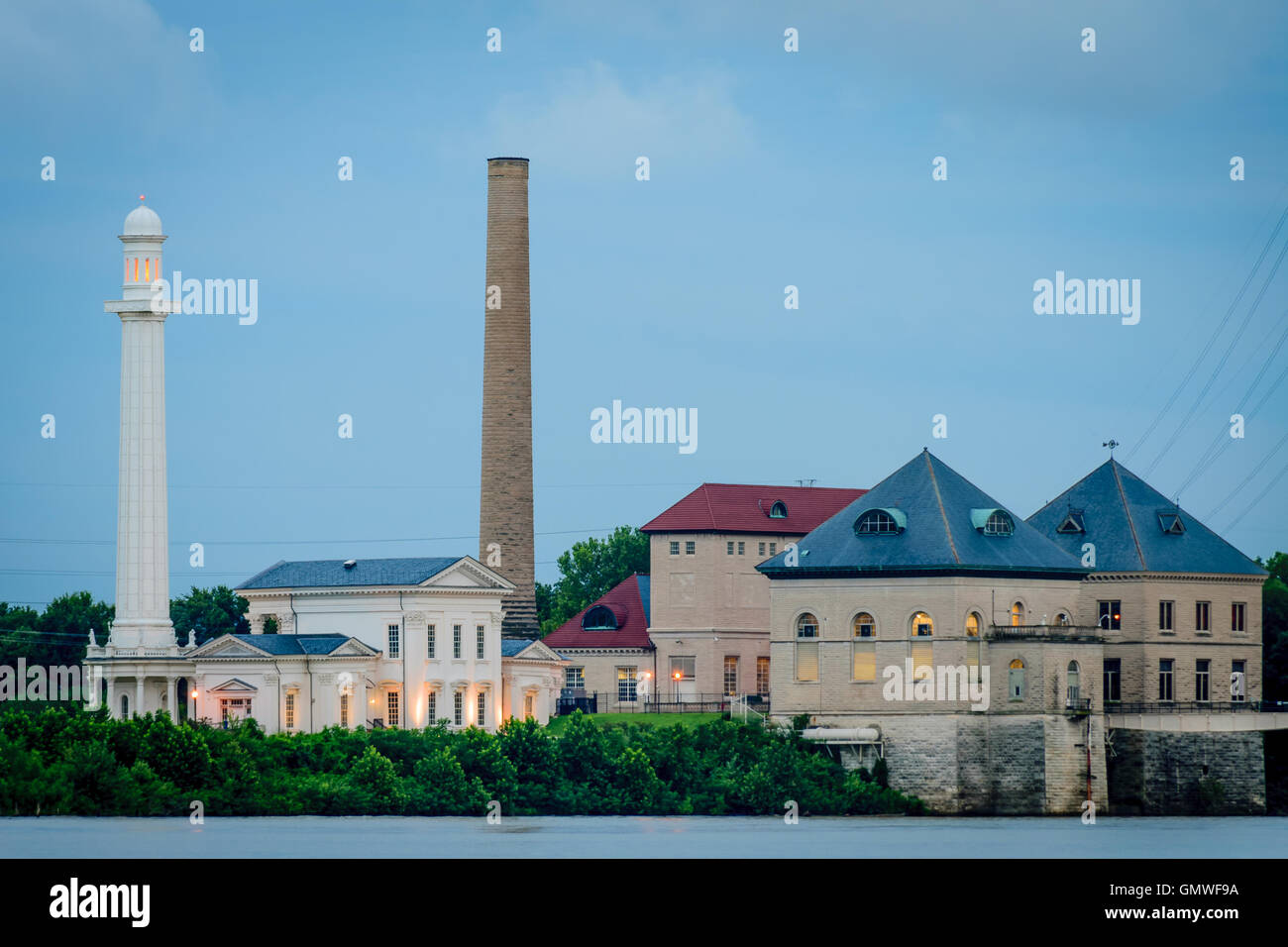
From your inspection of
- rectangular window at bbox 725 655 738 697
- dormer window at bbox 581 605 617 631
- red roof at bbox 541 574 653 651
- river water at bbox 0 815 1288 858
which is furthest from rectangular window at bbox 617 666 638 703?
river water at bbox 0 815 1288 858

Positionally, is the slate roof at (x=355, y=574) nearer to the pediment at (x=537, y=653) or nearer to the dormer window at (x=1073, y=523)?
the pediment at (x=537, y=653)

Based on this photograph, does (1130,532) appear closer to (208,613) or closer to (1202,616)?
(1202,616)

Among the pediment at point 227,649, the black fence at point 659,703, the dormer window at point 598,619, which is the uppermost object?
the dormer window at point 598,619

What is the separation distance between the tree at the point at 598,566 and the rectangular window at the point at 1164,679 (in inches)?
2265

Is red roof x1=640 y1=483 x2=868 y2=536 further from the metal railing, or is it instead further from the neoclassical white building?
the metal railing

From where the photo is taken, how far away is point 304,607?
109812 mm

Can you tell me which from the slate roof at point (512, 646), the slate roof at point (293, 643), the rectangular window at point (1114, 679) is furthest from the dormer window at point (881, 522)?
the slate roof at point (293, 643)

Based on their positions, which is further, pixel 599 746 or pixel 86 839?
pixel 599 746

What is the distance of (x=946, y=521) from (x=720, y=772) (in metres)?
12.7

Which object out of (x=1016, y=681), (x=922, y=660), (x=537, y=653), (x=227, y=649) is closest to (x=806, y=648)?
(x=922, y=660)

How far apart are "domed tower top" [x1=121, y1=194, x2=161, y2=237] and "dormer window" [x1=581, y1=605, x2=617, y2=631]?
34994 mm

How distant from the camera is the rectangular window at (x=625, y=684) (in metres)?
124
